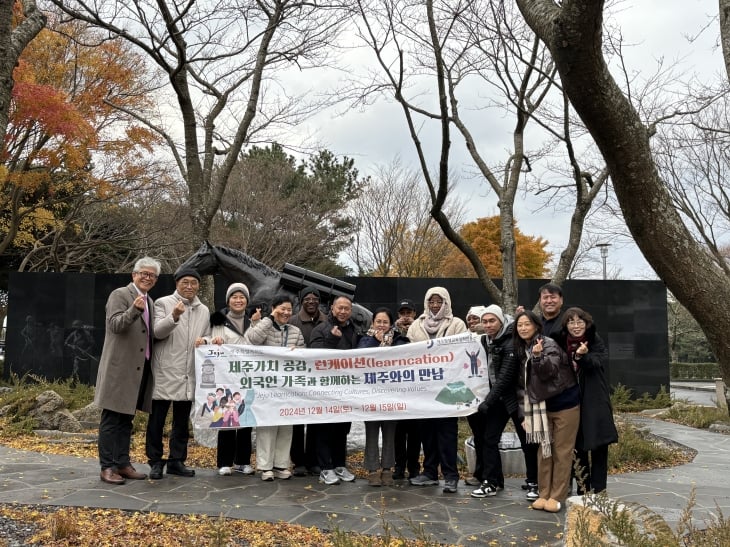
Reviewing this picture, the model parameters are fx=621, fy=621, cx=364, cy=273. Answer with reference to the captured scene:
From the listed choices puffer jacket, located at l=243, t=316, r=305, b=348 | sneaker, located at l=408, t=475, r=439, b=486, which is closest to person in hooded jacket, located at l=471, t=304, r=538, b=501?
sneaker, located at l=408, t=475, r=439, b=486

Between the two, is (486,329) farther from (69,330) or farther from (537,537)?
(69,330)

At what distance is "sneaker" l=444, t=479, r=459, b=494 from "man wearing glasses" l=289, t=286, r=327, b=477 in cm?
135

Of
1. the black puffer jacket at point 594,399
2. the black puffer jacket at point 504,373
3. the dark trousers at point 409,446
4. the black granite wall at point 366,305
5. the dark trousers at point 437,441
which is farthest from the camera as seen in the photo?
the black granite wall at point 366,305

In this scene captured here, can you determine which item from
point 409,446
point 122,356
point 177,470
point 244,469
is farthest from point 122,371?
point 409,446

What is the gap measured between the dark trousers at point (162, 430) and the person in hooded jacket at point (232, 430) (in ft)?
1.23

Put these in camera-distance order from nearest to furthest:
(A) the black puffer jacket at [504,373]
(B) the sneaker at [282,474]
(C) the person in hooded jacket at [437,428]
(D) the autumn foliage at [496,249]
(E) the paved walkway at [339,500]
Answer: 1. (E) the paved walkway at [339,500]
2. (A) the black puffer jacket at [504,373]
3. (C) the person in hooded jacket at [437,428]
4. (B) the sneaker at [282,474]
5. (D) the autumn foliage at [496,249]

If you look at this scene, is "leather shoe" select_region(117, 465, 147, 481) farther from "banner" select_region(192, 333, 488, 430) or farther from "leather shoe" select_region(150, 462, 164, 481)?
"banner" select_region(192, 333, 488, 430)

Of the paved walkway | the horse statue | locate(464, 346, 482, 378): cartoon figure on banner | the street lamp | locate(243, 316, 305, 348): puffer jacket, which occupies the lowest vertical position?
the paved walkway

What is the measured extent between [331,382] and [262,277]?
88.7 inches

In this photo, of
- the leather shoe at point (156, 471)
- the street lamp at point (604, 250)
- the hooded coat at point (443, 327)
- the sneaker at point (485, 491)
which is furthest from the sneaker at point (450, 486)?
the street lamp at point (604, 250)

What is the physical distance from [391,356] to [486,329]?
96 centimetres

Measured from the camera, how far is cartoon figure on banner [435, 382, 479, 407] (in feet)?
19.0

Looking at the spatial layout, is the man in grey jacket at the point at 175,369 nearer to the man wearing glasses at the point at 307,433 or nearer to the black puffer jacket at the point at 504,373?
the man wearing glasses at the point at 307,433

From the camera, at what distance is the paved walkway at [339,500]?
4469mm
